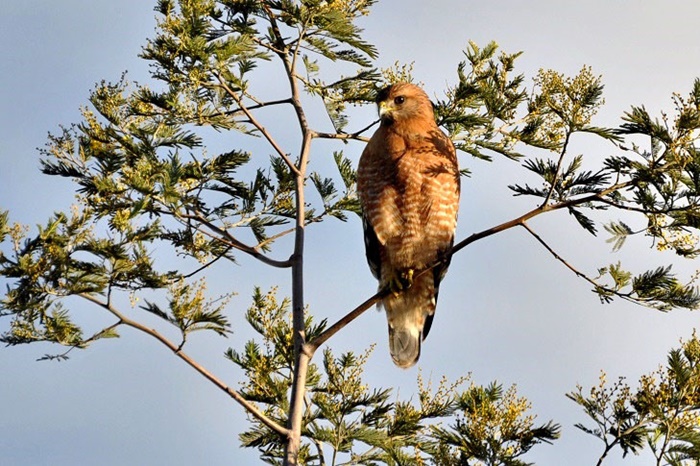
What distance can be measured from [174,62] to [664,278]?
3.50 metres

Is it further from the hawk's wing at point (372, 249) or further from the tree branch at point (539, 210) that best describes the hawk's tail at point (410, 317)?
the tree branch at point (539, 210)

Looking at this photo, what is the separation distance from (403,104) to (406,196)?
0.75 metres

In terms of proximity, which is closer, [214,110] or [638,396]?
[638,396]

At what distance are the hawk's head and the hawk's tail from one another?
1151mm

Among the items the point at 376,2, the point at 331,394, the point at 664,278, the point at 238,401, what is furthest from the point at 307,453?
the point at 376,2

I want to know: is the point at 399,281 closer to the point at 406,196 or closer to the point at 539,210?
the point at 406,196

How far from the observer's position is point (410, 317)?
6.97 meters

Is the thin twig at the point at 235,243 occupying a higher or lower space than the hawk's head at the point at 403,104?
lower

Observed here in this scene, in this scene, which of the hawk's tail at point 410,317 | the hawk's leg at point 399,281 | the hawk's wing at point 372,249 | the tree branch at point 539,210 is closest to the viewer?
the tree branch at point 539,210

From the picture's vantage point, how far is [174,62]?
6551 mm

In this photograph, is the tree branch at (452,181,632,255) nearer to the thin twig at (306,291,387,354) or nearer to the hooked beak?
the thin twig at (306,291,387,354)

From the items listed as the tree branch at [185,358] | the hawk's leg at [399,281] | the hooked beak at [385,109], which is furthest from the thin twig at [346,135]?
the tree branch at [185,358]

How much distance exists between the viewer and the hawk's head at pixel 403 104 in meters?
6.76

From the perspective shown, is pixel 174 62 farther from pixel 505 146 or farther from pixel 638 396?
pixel 638 396
